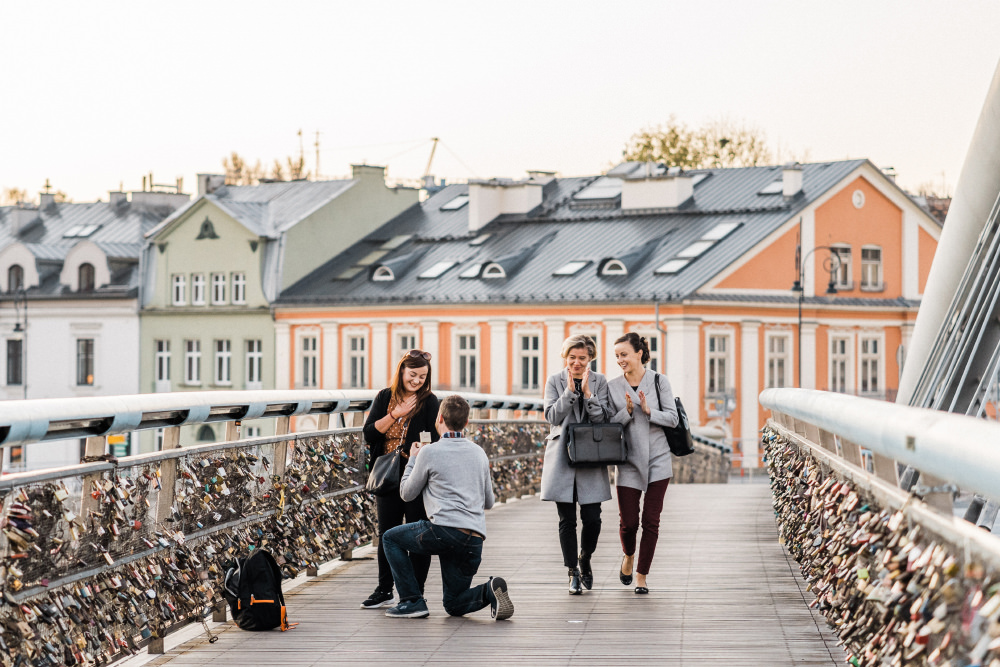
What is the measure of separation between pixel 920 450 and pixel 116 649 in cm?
393

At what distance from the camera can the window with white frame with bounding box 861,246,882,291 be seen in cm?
6134

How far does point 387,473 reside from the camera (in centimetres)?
995

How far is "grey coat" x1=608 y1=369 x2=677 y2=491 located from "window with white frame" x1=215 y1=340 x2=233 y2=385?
57.6 meters

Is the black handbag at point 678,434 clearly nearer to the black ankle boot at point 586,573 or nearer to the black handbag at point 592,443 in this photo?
the black handbag at point 592,443

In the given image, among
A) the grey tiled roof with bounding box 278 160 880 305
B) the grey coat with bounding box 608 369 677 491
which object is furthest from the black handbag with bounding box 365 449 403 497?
the grey tiled roof with bounding box 278 160 880 305

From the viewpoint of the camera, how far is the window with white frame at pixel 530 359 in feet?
193

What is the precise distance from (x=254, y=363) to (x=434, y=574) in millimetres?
56309

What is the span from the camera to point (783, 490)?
1169cm

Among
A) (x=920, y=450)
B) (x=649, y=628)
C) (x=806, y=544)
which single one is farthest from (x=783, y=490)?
(x=920, y=450)

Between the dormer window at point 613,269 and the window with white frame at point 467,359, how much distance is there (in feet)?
18.5

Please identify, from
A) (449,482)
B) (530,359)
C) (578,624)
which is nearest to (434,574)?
(449,482)

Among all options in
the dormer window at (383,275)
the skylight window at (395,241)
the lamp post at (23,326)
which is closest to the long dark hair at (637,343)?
the dormer window at (383,275)

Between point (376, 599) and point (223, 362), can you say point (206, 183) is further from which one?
point (376, 599)

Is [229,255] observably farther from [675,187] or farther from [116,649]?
[116,649]
